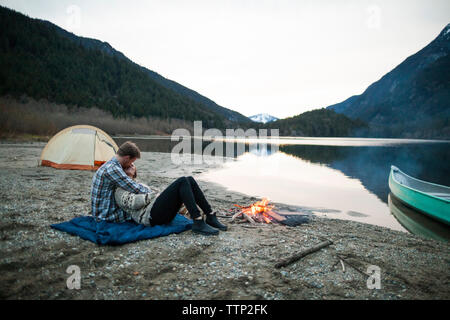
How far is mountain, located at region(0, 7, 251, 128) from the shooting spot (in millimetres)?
78438

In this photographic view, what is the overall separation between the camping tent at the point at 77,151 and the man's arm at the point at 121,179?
10307mm

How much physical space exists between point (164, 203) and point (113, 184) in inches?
39.9

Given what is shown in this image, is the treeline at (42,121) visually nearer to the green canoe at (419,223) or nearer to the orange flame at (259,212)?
the orange flame at (259,212)

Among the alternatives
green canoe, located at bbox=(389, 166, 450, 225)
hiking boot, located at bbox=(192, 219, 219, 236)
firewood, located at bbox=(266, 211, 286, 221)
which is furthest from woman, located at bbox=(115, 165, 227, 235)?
green canoe, located at bbox=(389, 166, 450, 225)

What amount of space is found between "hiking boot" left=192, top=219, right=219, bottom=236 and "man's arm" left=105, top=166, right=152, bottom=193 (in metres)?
1.36

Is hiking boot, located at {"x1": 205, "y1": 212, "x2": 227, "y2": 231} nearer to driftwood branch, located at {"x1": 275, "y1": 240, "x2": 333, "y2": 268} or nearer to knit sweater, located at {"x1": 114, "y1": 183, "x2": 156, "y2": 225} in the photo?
knit sweater, located at {"x1": 114, "y1": 183, "x2": 156, "y2": 225}

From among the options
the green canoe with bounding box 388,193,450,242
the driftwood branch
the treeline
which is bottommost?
the green canoe with bounding box 388,193,450,242

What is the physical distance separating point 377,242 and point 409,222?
214 inches

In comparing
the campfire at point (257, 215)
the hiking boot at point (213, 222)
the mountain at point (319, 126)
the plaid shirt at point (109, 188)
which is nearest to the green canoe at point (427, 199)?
the campfire at point (257, 215)
